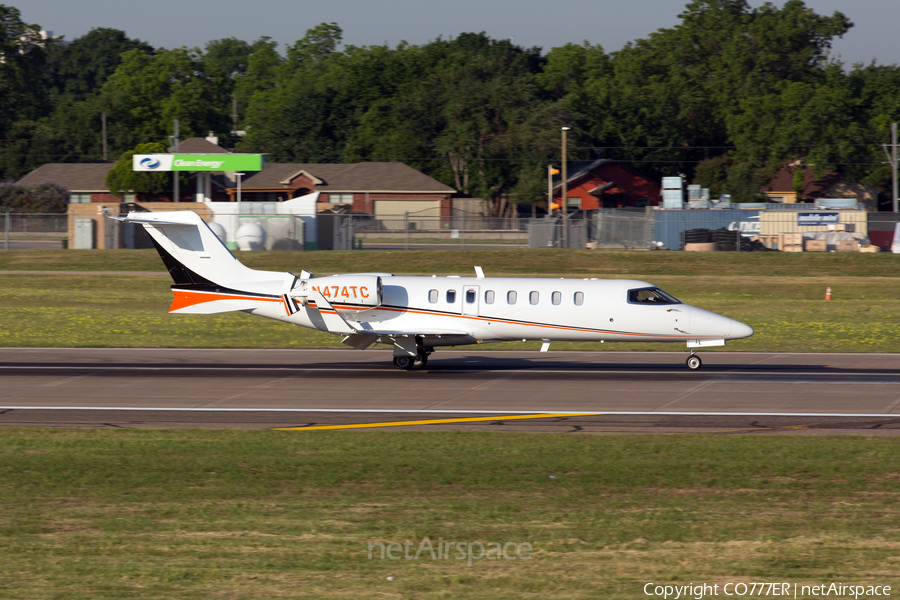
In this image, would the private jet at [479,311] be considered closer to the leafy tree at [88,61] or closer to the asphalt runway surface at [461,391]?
the asphalt runway surface at [461,391]

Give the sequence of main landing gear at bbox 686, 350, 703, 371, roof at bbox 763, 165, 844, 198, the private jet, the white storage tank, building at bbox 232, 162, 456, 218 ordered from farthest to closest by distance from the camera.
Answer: building at bbox 232, 162, 456, 218 → roof at bbox 763, 165, 844, 198 → the white storage tank → main landing gear at bbox 686, 350, 703, 371 → the private jet

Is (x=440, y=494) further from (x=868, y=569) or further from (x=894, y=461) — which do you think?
(x=894, y=461)

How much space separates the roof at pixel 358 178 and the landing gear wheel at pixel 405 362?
227 feet

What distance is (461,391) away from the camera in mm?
21375

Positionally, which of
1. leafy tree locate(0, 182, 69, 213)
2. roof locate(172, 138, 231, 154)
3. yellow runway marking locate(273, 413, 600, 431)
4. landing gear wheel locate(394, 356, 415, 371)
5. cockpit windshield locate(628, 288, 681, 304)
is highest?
roof locate(172, 138, 231, 154)

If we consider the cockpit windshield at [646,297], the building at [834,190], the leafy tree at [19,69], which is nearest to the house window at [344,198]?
the building at [834,190]

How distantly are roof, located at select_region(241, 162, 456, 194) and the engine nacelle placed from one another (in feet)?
229

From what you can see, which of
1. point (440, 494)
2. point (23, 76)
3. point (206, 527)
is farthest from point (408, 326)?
point (23, 76)

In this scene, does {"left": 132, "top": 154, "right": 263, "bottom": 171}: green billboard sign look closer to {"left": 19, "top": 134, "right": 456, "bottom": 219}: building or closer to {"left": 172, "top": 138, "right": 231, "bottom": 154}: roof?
{"left": 19, "top": 134, "right": 456, "bottom": 219}: building

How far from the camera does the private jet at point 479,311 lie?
77.8 ft

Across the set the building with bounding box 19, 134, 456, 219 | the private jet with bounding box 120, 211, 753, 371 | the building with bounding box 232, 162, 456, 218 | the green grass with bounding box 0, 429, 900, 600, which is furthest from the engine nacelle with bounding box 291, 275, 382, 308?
the building with bounding box 232, 162, 456, 218

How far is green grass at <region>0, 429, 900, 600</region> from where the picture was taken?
9.21m

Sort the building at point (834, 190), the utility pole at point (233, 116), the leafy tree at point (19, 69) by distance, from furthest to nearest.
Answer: the utility pole at point (233, 116) → the leafy tree at point (19, 69) → the building at point (834, 190)

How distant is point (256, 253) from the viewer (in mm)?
55969
